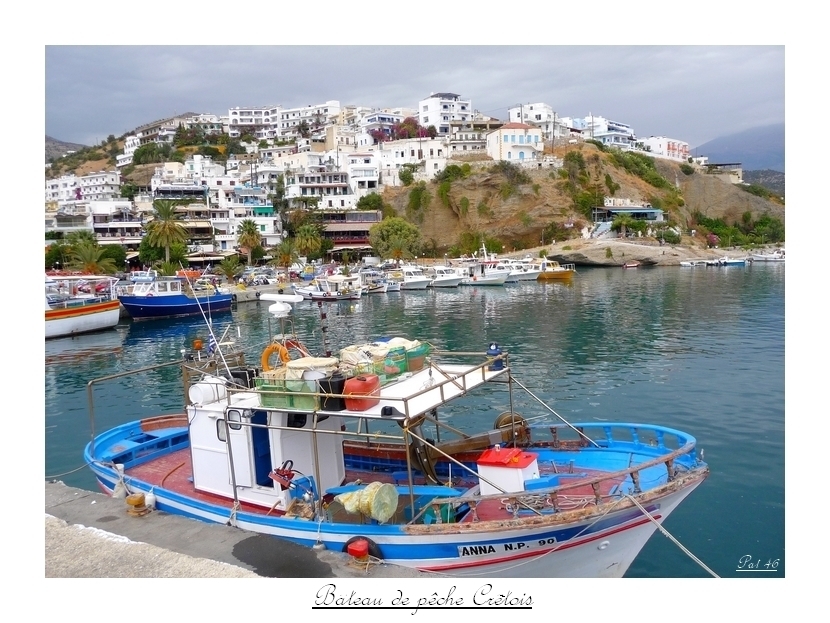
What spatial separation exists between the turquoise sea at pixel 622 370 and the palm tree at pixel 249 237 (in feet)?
75.7

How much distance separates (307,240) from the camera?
76062 mm

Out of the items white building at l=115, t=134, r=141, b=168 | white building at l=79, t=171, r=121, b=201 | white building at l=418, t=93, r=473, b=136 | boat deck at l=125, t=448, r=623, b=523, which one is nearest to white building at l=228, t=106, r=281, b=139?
white building at l=115, t=134, r=141, b=168

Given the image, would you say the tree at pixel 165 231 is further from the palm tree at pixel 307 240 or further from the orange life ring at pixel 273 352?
the orange life ring at pixel 273 352

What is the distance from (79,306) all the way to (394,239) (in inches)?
1773

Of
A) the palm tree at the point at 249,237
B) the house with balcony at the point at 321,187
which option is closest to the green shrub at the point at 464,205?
the house with balcony at the point at 321,187

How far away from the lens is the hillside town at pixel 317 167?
76188 mm

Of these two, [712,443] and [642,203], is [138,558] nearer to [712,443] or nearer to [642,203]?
[712,443]

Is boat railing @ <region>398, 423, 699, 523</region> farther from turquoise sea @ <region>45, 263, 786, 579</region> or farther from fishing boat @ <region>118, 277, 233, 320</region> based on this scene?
fishing boat @ <region>118, 277, 233, 320</region>

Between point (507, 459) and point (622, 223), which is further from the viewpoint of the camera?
point (622, 223)

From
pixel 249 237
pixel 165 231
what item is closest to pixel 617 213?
pixel 249 237

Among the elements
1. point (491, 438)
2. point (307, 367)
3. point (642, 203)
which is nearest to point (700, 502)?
point (491, 438)

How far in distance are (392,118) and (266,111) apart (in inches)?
1503

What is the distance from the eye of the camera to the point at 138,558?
337 inches

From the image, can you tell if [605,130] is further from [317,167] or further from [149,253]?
[149,253]
